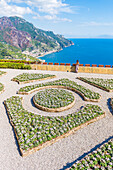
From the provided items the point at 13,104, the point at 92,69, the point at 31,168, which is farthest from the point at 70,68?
the point at 31,168

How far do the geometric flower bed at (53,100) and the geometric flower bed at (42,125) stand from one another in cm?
180

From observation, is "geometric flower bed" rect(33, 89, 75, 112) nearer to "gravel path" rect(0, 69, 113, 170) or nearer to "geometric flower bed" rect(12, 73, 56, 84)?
"gravel path" rect(0, 69, 113, 170)

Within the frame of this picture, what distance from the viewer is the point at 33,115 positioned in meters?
14.7

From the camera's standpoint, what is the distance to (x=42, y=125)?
13055mm

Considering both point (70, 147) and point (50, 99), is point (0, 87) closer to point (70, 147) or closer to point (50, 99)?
point (50, 99)

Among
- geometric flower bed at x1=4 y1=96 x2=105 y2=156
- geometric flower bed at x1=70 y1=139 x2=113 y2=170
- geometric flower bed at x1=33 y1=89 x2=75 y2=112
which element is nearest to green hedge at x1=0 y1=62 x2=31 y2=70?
geometric flower bed at x1=33 y1=89 x2=75 y2=112

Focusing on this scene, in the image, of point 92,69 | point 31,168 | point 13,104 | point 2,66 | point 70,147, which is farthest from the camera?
point 2,66

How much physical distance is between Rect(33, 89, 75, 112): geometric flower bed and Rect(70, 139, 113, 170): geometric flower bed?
6.80m

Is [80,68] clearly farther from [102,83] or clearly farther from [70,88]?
[70,88]

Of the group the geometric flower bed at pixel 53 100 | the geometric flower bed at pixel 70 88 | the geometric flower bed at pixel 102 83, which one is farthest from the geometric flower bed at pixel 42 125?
the geometric flower bed at pixel 102 83

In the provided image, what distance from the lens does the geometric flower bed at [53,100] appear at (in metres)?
16.1

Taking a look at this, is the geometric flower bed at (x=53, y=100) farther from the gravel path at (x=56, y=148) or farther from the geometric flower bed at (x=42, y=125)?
the geometric flower bed at (x=42, y=125)

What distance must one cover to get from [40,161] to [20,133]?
3.17 metres

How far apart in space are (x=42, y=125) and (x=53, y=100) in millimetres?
4794
